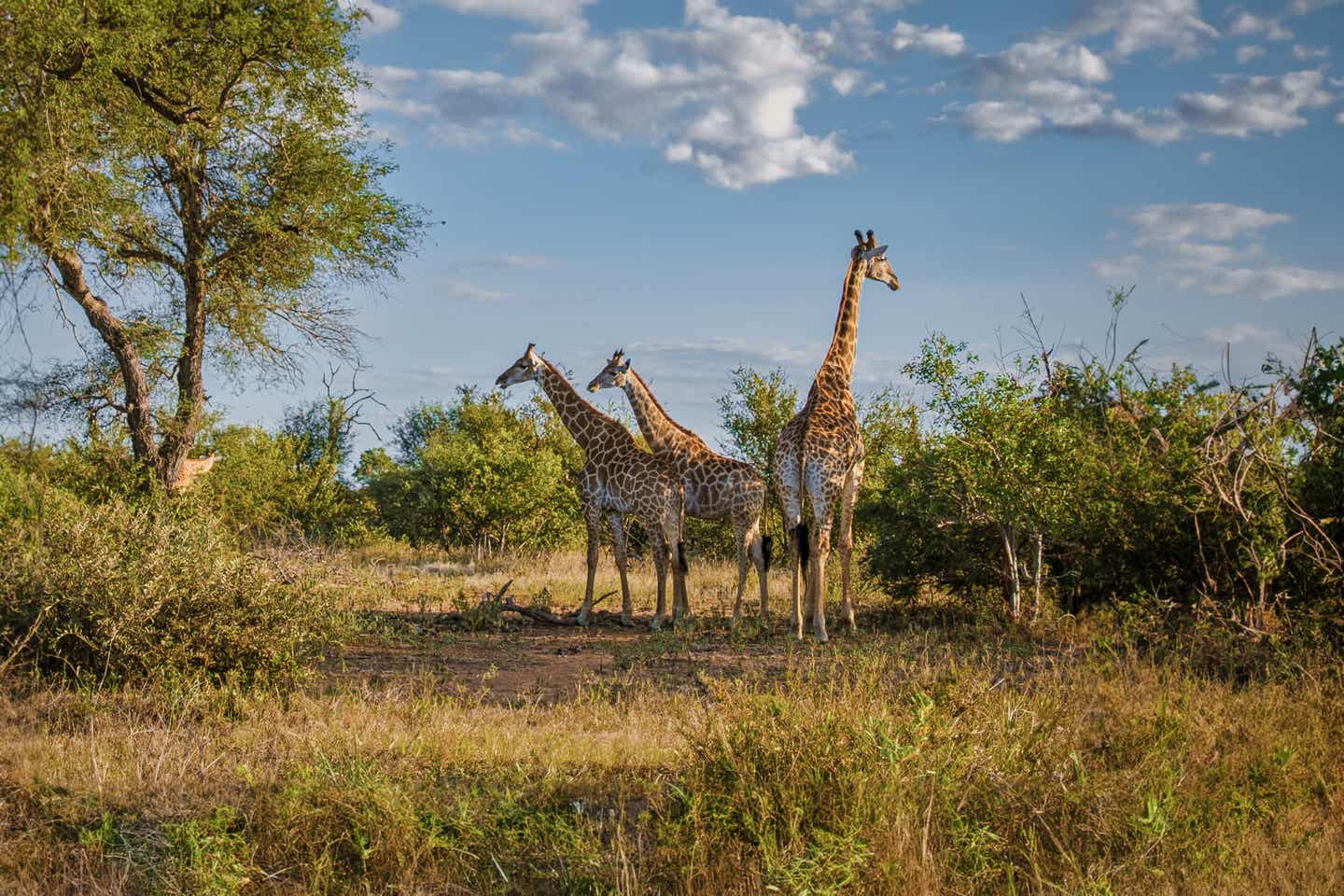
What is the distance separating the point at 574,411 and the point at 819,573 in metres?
5.04

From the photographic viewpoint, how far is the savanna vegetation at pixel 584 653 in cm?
565

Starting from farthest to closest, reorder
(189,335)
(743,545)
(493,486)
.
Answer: (493,486)
(189,335)
(743,545)

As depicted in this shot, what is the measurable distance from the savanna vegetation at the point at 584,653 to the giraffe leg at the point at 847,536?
0.49 metres

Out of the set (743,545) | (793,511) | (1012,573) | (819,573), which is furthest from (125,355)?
(1012,573)

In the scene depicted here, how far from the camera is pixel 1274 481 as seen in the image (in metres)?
9.73

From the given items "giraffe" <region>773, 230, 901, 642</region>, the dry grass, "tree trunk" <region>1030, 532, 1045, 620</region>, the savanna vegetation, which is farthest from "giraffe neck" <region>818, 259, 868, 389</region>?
the dry grass

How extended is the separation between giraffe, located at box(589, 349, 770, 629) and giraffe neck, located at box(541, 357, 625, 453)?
378 millimetres

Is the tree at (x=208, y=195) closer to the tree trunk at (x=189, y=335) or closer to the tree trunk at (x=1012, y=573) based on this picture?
the tree trunk at (x=189, y=335)

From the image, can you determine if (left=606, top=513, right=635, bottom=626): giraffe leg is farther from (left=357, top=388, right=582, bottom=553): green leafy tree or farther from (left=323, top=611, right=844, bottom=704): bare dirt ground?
(left=357, top=388, right=582, bottom=553): green leafy tree

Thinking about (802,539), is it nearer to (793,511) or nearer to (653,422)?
(793,511)

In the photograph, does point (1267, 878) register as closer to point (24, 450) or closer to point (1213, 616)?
point (1213, 616)

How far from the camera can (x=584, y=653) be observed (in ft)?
37.3

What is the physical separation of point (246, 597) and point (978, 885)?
6.26 metres

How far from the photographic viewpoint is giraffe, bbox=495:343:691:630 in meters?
13.9
